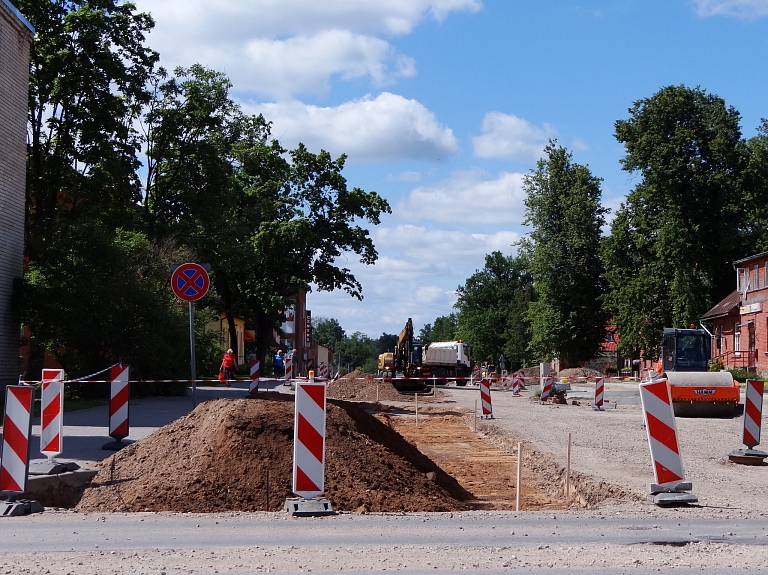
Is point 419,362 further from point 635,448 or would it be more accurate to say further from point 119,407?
point 119,407

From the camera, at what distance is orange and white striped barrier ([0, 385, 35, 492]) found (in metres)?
8.78

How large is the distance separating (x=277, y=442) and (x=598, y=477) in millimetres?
4650

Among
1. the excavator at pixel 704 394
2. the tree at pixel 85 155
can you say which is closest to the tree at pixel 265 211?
the tree at pixel 85 155

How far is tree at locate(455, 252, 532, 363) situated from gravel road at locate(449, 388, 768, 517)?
84.6 meters

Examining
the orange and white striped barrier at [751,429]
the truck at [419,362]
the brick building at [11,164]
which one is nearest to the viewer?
the orange and white striped barrier at [751,429]

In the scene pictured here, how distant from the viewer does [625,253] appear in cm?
5697

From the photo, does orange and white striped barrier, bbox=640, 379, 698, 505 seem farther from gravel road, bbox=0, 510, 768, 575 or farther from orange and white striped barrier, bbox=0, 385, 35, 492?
orange and white striped barrier, bbox=0, 385, 35, 492

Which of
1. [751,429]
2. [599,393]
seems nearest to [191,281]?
[751,429]

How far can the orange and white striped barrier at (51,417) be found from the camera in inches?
430

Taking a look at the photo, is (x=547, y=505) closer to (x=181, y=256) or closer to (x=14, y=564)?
(x=14, y=564)

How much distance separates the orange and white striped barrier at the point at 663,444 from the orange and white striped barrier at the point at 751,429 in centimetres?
572

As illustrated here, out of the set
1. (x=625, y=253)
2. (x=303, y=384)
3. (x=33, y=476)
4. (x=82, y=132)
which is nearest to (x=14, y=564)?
(x=303, y=384)

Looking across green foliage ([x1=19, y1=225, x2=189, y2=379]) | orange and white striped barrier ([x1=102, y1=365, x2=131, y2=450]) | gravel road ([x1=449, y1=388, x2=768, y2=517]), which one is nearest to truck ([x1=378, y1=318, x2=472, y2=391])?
green foliage ([x1=19, y1=225, x2=189, y2=379])

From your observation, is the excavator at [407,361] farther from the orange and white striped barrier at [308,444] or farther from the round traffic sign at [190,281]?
the orange and white striped barrier at [308,444]
